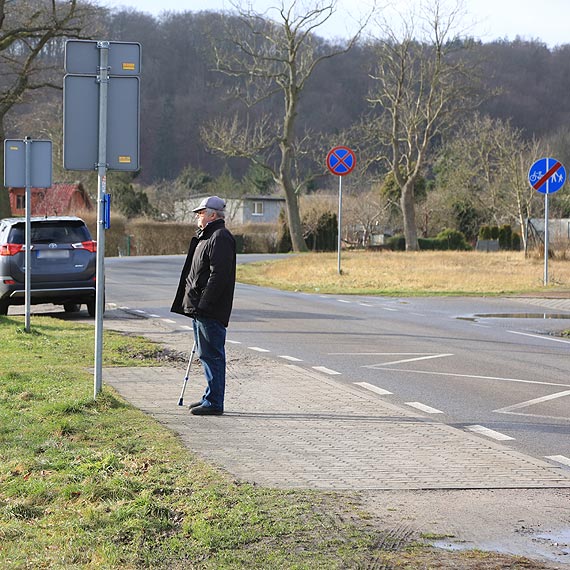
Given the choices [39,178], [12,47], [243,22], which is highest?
[243,22]

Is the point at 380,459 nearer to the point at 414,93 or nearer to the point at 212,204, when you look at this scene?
the point at 212,204

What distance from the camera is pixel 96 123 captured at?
349 inches

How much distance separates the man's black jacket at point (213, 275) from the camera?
28.0 ft

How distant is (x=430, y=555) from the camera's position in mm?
4766

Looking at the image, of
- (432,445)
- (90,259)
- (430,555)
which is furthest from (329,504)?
(90,259)

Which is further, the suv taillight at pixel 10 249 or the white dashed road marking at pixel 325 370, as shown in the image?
the suv taillight at pixel 10 249

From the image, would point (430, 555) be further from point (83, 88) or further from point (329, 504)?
point (83, 88)

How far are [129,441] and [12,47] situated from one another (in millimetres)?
35380

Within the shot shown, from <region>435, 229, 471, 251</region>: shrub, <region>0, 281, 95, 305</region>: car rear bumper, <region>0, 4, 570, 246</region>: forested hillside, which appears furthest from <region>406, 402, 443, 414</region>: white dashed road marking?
<region>435, 229, 471, 251</region>: shrub

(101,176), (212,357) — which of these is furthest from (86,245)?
(212,357)

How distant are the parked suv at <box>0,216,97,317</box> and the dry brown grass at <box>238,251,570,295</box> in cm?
892

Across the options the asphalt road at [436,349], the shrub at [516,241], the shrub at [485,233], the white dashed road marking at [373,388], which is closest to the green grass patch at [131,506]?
the asphalt road at [436,349]

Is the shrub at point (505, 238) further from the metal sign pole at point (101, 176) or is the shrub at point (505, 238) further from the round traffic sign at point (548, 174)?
the metal sign pole at point (101, 176)

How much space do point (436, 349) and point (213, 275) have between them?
6.02 meters
